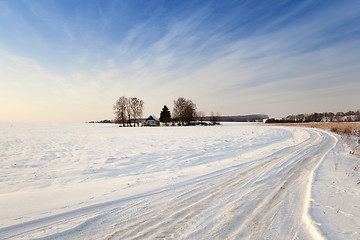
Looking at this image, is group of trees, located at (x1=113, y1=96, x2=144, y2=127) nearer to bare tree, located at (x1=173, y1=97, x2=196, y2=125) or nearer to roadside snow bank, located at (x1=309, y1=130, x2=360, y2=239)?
bare tree, located at (x1=173, y1=97, x2=196, y2=125)

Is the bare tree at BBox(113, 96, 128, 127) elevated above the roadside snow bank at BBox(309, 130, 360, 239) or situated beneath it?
elevated above

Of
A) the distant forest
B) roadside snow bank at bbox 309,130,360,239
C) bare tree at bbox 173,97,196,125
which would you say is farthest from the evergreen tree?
roadside snow bank at bbox 309,130,360,239

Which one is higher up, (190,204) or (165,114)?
(165,114)

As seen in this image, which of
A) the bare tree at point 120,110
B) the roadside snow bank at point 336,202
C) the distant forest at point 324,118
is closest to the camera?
the roadside snow bank at point 336,202

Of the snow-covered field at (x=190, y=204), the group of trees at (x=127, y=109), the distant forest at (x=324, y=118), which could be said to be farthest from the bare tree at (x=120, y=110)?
the distant forest at (x=324, y=118)

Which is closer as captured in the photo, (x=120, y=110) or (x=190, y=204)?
(x=190, y=204)

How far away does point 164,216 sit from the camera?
3312 millimetres

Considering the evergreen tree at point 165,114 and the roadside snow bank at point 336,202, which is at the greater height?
the evergreen tree at point 165,114

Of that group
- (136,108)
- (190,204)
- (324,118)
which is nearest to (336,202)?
(190,204)

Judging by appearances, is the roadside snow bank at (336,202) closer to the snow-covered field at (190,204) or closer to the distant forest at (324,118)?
the snow-covered field at (190,204)

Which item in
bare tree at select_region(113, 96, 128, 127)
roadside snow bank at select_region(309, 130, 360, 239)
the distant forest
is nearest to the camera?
roadside snow bank at select_region(309, 130, 360, 239)

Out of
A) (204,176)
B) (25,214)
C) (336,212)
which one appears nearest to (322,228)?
(336,212)

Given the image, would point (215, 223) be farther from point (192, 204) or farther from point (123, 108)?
point (123, 108)

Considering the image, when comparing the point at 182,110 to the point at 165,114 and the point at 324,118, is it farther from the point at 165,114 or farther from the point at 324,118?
the point at 324,118
